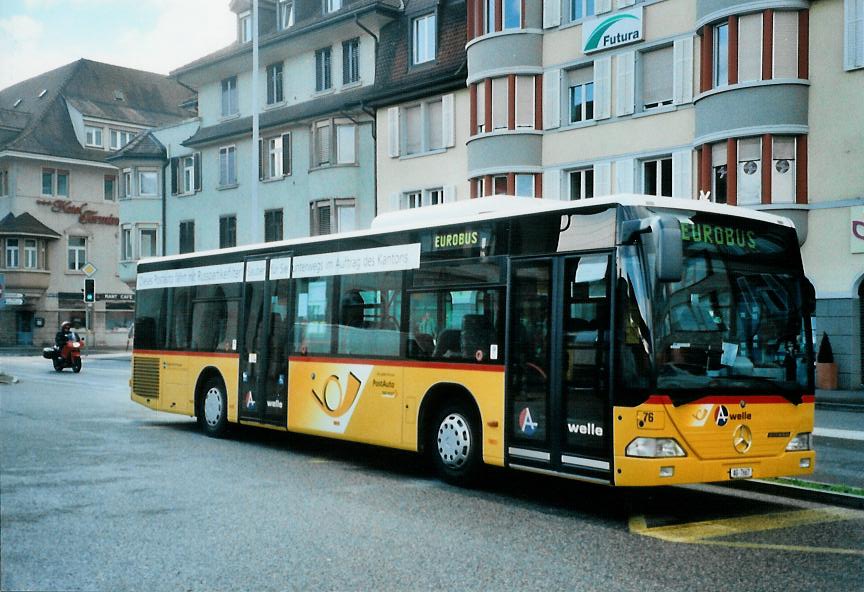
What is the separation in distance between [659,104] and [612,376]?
21511 millimetres

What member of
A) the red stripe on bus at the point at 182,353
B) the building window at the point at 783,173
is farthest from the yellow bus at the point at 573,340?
the building window at the point at 783,173

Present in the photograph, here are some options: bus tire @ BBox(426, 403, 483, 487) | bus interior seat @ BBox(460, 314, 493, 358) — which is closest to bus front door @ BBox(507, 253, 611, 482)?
bus interior seat @ BBox(460, 314, 493, 358)

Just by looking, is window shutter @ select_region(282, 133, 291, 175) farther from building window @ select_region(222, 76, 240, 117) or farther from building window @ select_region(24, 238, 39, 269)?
building window @ select_region(24, 238, 39, 269)

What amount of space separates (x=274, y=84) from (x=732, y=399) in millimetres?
36531

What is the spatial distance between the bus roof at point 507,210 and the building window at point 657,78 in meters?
17.5

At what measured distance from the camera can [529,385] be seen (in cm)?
964

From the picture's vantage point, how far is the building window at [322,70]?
40.3m

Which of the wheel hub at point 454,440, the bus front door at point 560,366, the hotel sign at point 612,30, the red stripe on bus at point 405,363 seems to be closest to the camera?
the bus front door at point 560,366

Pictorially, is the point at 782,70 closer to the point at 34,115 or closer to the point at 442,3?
the point at 442,3

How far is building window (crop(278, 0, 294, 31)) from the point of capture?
1663 inches

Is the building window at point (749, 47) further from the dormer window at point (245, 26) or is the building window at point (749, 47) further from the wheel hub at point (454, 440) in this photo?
the dormer window at point (245, 26)

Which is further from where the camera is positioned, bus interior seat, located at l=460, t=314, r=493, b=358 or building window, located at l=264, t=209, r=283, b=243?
building window, located at l=264, t=209, r=283, b=243

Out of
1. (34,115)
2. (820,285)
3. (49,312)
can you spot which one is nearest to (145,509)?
(820,285)

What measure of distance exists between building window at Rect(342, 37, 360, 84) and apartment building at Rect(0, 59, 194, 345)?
30713 millimetres
